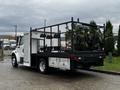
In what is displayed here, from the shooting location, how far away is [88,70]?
14711mm

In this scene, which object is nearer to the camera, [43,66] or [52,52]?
[52,52]

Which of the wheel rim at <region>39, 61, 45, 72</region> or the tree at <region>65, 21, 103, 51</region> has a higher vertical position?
the tree at <region>65, 21, 103, 51</region>

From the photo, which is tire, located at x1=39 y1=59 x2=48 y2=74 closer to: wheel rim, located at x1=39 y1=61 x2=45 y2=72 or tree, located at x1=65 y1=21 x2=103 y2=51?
wheel rim, located at x1=39 y1=61 x2=45 y2=72

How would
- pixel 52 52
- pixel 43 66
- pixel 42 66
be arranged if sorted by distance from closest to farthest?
1. pixel 52 52
2. pixel 43 66
3. pixel 42 66

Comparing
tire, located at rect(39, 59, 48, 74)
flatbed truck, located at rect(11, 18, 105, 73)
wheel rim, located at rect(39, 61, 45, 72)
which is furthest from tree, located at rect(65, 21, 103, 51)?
wheel rim, located at rect(39, 61, 45, 72)

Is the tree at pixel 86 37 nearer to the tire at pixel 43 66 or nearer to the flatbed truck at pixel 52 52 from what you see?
the flatbed truck at pixel 52 52

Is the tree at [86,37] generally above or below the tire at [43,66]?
above

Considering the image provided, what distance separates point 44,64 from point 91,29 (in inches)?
135

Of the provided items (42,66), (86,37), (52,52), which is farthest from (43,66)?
(86,37)

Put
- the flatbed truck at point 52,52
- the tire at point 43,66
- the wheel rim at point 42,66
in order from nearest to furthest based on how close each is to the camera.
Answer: the flatbed truck at point 52,52, the tire at point 43,66, the wheel rim at point 42,66

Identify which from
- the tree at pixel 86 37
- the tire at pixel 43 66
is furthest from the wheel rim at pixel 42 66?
the tree at pixel 86 37

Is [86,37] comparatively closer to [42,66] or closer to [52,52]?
[52,52]

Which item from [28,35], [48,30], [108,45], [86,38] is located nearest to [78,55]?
[86,38]

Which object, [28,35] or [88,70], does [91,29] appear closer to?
[88,70]
